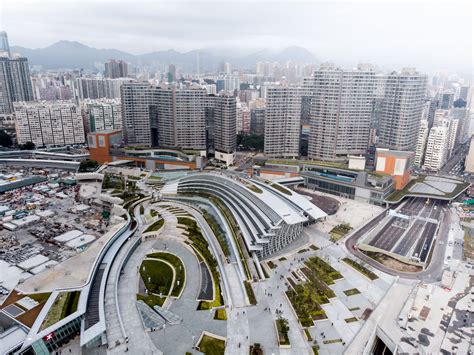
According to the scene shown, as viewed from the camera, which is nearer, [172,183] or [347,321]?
[347,321]

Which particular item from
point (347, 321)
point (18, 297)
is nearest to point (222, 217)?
point (347, 321)

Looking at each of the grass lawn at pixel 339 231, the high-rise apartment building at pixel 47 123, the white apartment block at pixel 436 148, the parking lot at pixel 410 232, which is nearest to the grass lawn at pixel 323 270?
the grass lawn at pixel 339 231

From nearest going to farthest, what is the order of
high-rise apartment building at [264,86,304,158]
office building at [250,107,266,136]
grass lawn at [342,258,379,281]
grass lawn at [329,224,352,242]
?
grass lawn at [342,258,379,281], grass lawn at [329,224,352,242], high-rise apartment building at [264,86,304,158], office building at [250,107,266,136]

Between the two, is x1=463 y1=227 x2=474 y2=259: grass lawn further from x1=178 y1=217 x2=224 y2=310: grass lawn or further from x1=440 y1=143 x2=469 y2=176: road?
x1=440 y1=143 x2=469 y2=176: road

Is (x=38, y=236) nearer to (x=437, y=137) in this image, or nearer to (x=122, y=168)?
(x=122, y=168)

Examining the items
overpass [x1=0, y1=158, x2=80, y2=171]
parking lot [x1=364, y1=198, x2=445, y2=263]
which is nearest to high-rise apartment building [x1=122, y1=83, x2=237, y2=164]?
overpass [x1=0, y1=158, x2=80, y2=171]

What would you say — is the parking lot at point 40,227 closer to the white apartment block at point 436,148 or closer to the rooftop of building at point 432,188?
the rooftop of building at point 432,188

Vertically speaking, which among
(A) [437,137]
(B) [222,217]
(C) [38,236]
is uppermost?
(A) [437,137]
